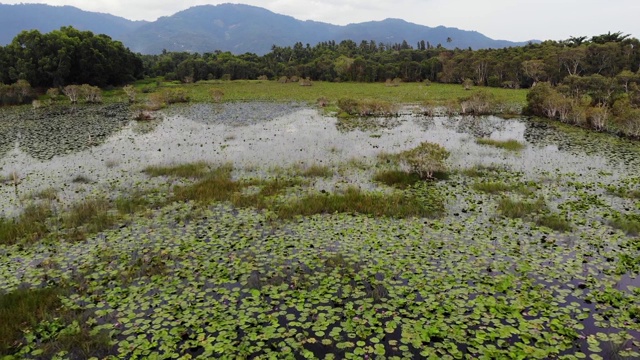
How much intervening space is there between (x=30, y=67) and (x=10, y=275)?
68.9 m

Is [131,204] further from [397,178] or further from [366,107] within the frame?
[366,107]

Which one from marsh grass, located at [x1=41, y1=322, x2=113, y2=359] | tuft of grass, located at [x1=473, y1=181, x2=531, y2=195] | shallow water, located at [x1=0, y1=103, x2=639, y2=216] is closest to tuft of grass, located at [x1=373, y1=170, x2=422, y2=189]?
shallow water, located at [x1=0, y1=103, x2=639, y2=216]

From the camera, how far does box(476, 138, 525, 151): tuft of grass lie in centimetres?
2917

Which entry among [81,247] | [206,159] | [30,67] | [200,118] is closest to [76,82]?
[30,67]

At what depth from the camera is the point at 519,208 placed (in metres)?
16.5

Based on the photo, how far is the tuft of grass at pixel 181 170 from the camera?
22391mm

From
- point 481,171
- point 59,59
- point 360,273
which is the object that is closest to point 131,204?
point 360,273

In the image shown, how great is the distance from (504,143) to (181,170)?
80.6 feet

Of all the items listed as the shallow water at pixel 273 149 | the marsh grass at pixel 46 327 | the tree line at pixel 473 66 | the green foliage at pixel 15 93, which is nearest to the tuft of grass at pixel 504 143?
the shallow water at pixel 273 149

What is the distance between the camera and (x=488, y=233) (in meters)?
14.3

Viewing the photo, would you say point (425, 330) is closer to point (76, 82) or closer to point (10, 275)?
point (10, 275)

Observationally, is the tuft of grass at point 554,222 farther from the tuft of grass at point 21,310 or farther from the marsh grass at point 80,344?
the tuft of grass at point 21,310

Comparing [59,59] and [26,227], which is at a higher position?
[59,59]

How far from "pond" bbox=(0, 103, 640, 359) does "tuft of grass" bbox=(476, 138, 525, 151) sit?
6.16 metres
